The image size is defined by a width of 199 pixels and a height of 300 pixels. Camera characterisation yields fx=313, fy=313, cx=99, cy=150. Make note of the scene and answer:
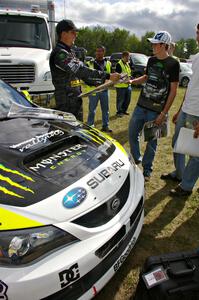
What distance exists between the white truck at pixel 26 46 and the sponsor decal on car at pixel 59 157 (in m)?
5.43

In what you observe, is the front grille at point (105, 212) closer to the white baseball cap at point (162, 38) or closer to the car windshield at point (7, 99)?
the car windshield at point (7, 99)

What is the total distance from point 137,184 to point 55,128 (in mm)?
865

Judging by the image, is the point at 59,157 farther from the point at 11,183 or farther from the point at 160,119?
the point at 160,119

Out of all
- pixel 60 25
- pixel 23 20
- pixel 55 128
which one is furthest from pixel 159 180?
pixel 23 20

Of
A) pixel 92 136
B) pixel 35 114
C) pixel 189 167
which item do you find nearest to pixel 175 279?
pixel 92 136

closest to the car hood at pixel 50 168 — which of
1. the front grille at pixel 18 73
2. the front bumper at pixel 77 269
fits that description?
the front bumper at pixel 77 269

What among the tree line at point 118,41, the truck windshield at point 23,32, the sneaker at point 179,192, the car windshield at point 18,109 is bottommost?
the tree line at point 118,41

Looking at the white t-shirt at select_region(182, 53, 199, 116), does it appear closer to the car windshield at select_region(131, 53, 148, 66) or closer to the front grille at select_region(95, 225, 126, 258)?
the front grille at select_region(95, 225, 126, 258)

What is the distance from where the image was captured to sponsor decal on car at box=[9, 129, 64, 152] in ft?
7.62

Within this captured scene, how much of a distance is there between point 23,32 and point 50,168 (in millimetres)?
7143

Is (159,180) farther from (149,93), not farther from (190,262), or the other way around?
(190,262)

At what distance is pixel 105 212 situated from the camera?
2113 mm

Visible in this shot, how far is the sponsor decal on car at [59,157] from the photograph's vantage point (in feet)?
7.17

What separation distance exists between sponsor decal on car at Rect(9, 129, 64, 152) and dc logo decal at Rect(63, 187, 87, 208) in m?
0.55
